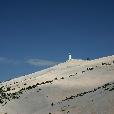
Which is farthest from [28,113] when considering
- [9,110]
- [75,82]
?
[75,82]

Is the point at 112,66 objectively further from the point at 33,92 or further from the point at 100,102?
the point at 100,102

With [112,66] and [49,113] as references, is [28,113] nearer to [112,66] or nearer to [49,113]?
[49,113]

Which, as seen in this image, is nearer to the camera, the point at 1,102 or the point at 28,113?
the point at 28,113

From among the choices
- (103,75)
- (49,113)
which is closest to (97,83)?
(103,75)

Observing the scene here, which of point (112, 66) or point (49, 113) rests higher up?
point (112, 66)

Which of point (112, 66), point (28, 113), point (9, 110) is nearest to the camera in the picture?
point (28, 113)

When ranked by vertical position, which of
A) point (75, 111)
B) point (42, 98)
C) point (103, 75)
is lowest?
point (75, 111)

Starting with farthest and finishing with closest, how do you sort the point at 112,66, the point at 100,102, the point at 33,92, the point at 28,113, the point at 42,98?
1. the point at 112,66
2. the point at 33,92
3. the point at 42,98
4. the point at 28,113
5. the point at 100,102

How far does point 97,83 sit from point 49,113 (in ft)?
47.4

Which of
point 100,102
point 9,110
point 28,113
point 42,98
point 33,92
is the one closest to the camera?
point 100,102

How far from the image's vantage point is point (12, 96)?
46.6m

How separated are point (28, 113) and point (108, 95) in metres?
9.54

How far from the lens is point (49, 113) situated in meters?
31.2

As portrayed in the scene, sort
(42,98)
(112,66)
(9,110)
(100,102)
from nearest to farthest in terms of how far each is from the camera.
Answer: (100,102)
(9,110)
(42,98)
(112,66)
